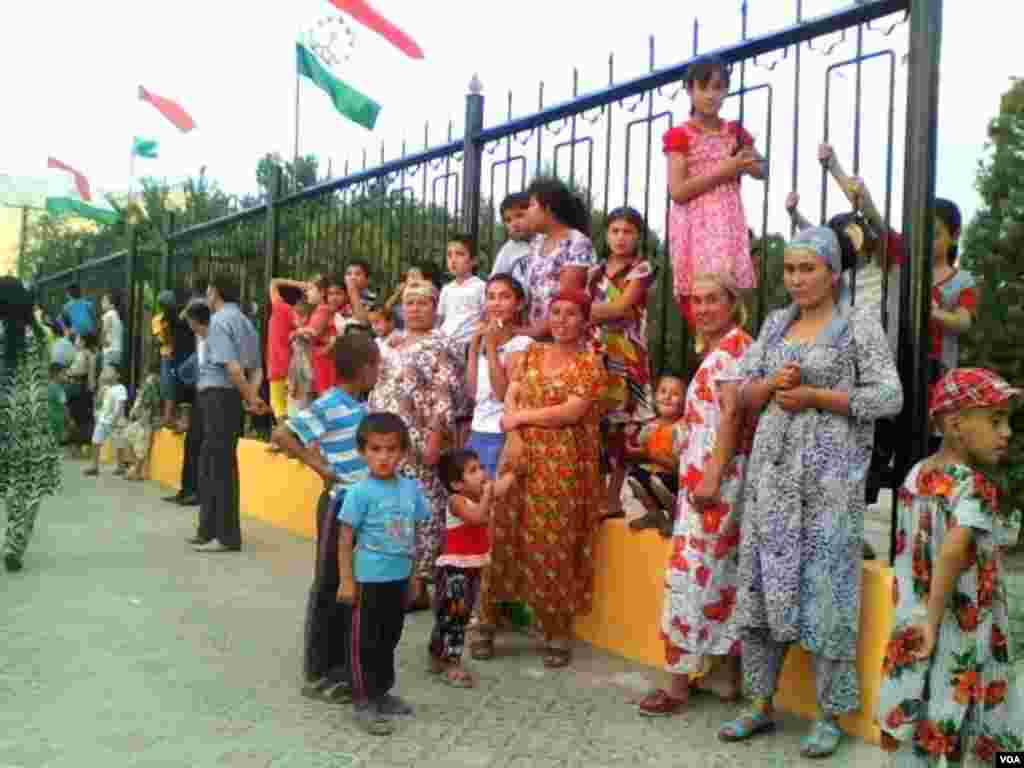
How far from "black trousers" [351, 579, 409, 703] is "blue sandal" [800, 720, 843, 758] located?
1493 mm

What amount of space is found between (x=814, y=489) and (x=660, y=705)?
1064mm

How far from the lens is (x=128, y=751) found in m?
3.68

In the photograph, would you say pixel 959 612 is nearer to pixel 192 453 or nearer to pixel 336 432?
pixel 336 432

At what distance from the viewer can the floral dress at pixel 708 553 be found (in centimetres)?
423

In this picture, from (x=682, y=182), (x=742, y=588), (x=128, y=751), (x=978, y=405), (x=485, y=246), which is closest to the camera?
(x=978, y=405)

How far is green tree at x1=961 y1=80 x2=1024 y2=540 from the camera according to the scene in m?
11.8

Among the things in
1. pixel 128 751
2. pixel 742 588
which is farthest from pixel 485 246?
pixel 128 751

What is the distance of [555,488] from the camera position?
4.95 m

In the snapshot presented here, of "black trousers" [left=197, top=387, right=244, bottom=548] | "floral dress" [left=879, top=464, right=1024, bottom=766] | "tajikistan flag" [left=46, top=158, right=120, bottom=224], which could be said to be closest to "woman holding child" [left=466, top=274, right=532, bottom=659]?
"floral dress" [left=879, top=464, right=1024, bottom=766]

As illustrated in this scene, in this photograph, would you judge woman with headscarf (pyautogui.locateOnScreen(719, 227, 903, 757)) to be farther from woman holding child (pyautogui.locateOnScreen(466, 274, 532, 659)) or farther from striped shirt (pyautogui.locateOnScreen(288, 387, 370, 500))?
striped shirt (pyautogui.locateOnScreen(288, 387, 370, 500))

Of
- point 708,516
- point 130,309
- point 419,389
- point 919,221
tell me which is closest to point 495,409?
point 419,389

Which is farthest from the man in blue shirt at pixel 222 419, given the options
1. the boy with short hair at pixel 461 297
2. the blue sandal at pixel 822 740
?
the blue sandal at pixel 822 740

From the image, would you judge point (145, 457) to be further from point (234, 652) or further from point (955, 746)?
point (955, 746)

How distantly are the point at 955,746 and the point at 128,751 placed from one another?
2.56 meters
